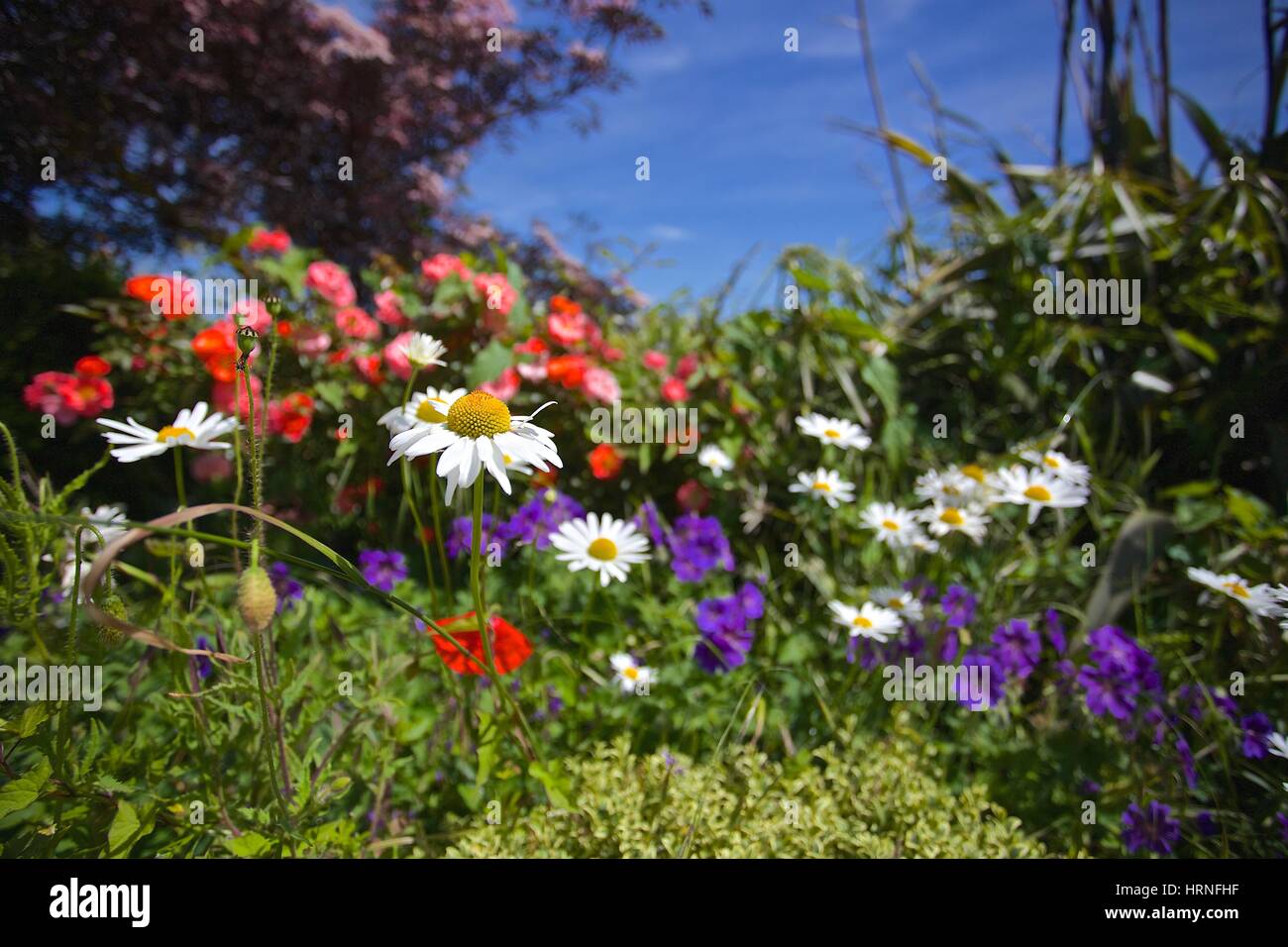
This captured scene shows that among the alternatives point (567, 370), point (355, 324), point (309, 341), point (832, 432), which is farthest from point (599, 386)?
point (309, 341)

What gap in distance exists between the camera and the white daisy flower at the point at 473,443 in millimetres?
729

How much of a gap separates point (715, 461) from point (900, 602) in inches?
26.6

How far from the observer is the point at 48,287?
2795 mm

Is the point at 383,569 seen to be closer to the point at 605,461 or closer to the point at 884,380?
the point at 605,461

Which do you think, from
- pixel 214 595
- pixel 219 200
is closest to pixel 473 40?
pixel 219 200

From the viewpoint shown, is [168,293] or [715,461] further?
[168,293]

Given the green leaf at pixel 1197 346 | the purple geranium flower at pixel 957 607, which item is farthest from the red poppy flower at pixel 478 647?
the green leaf at pixel 1197 346

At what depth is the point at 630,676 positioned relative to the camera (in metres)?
1.42

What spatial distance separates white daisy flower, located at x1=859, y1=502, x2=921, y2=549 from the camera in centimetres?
155

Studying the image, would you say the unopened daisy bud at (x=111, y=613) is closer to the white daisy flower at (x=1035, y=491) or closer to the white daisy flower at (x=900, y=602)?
the white daisy flower at (x=900, y=602)

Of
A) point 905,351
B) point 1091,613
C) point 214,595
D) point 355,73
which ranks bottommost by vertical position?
point 1091,613
